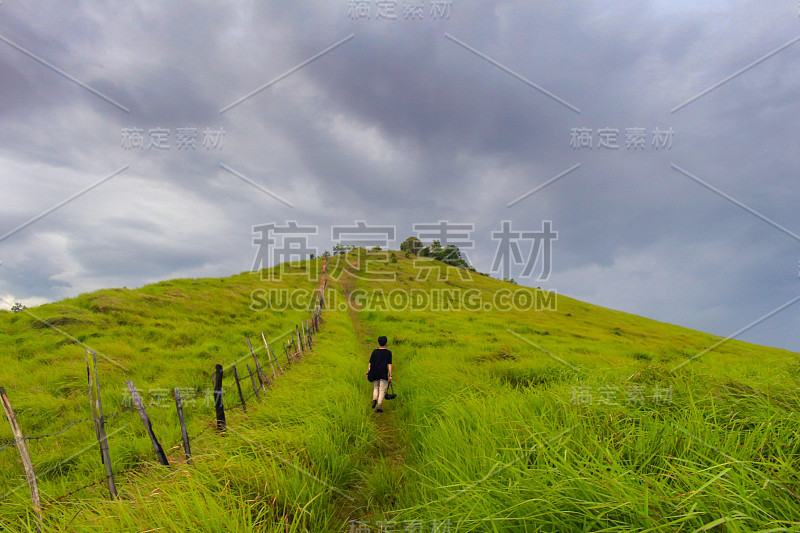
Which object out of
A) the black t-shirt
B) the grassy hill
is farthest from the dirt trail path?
the black t-shirt

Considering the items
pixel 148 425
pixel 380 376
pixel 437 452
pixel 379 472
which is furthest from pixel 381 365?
pixel 148 425

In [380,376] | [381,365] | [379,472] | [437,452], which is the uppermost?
[381,365]

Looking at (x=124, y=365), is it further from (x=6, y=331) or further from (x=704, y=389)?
(x=704, y=389)

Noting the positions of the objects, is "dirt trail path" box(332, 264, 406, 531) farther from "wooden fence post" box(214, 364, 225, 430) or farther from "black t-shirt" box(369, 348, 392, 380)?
"wooden fence post" box(214, 364, 225, 430)

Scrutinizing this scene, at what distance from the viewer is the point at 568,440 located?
306 cm

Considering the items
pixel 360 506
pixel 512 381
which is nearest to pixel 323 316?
pixel 512 381

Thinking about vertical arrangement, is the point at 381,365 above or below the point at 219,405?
above

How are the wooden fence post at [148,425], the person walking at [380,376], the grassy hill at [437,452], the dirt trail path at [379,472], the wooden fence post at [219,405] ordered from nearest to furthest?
the grassy hill at [437,452]
the dirt trail path at [379,472]
the wooden fence post at [148,425]
the wooden fence post at [219,405]
the person walking at [380,376]

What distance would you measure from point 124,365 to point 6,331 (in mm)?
7223

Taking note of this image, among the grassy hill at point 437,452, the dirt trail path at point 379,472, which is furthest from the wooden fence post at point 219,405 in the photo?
the dirt trail path at point 379,472

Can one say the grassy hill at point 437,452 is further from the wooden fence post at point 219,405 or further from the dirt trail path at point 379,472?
the wooden fence post at point 219,405

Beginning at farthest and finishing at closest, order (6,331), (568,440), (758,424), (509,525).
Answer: (6,331)
(568,440)
(758,424)
(509,525)

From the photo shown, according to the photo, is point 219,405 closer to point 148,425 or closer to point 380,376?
point 148,425

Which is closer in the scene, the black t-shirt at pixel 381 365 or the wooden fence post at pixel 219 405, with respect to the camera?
the wooden fence post at pixel 219 405
